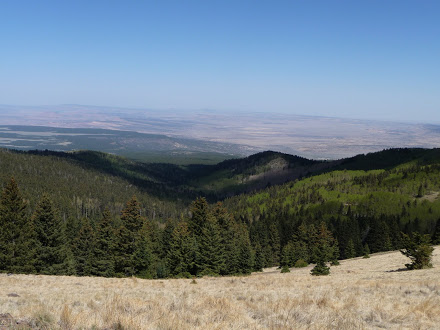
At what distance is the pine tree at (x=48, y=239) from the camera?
45.4 m

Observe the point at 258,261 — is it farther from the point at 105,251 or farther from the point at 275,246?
the point at 105,251

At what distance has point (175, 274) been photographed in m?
47.3

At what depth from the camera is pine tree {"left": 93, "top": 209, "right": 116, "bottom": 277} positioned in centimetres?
4988

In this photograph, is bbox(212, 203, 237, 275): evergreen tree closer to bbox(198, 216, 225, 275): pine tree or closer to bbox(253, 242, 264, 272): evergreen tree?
bbox(198, 216, 225, 275): pine tree

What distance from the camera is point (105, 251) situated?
51312 millimetres

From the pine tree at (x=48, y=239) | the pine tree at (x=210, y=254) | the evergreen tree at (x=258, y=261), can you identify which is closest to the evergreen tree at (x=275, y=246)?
the evergreen tree at (x=258, y=261)

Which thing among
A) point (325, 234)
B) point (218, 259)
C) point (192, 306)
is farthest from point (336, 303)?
point (325, 234)

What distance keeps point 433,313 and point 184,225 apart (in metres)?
45.5

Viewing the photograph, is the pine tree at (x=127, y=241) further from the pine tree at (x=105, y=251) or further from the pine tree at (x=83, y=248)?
the pine tree at (x=83, y=248)

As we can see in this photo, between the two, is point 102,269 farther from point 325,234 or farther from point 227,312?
point 325,234

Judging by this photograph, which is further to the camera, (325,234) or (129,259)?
(325,234)

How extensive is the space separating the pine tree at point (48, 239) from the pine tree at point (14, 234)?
1.54m

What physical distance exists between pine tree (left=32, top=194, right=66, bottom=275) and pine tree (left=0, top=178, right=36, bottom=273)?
1.54 meters

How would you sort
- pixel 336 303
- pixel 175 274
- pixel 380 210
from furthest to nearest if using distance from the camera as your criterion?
pixel 380 210, pixel 175 274, pixel 336 303
